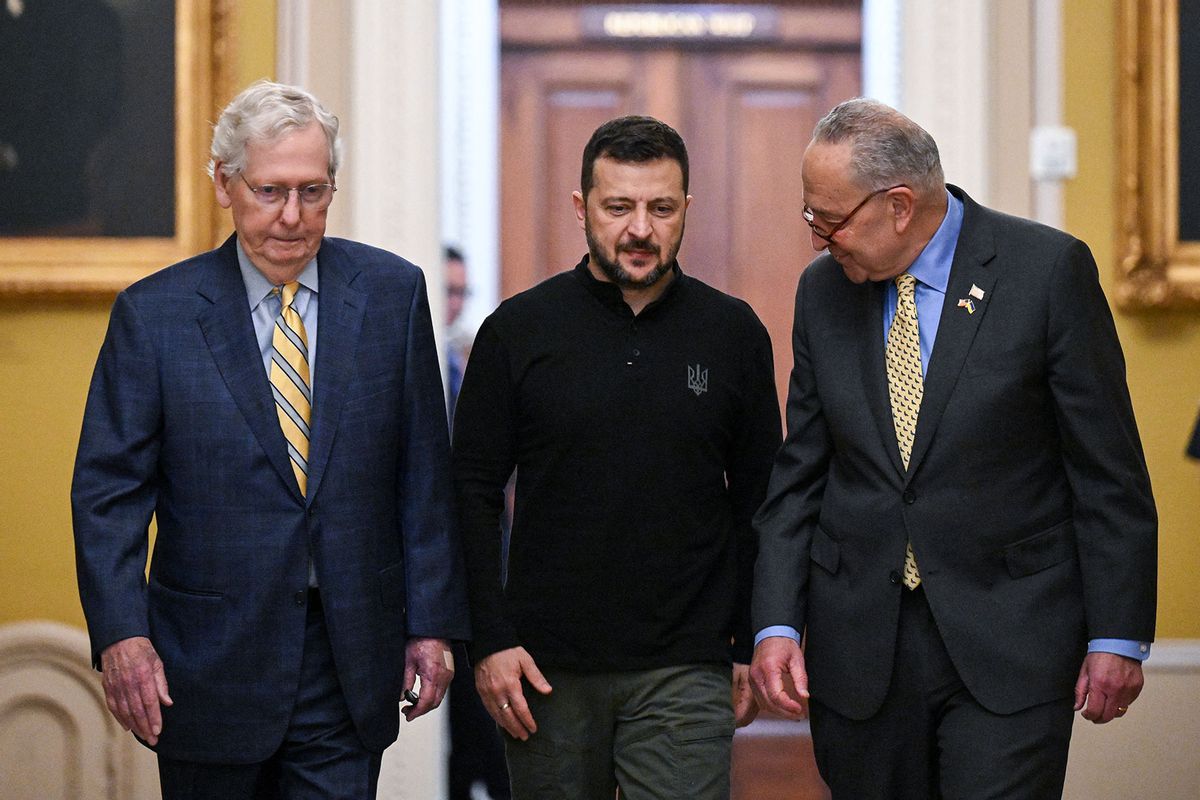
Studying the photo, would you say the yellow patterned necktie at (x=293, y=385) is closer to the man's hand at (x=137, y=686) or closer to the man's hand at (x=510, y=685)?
the man's hand at (x=137, y=686)

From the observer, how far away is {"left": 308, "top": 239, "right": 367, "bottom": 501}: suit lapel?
2436 millimetres

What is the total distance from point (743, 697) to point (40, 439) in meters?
2.41

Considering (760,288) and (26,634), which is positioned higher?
(760,288)

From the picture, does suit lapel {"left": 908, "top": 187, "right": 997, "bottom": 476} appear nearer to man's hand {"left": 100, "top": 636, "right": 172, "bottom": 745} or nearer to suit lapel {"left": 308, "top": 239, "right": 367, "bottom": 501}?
suit lapel {"left": 308, "top": 239, "right": 367, "bottom": 501}

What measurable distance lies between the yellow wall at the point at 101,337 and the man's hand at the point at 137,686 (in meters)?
2.06

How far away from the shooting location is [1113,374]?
7.86 feet

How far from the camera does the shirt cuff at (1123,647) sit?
236 cm

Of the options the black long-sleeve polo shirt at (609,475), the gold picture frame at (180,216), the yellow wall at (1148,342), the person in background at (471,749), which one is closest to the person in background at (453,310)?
the person in background at (471,749)

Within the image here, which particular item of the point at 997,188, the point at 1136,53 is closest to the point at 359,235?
the point at 997,188

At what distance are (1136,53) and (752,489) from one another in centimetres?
226

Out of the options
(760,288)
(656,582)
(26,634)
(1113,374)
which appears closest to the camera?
(1113,374)

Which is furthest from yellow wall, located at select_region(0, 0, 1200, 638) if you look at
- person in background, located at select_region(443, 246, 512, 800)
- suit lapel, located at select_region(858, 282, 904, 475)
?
suit lapel, located at select_region(858, 282, 904, 475)

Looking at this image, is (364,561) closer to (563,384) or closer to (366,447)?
(366,447)

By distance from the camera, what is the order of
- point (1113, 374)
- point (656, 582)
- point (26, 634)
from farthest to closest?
point (26, 634)
point (656, 582)
point (1113, 374)
